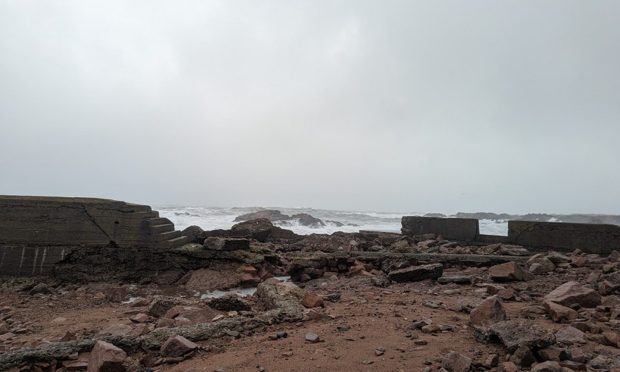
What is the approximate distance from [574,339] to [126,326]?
4.50 m

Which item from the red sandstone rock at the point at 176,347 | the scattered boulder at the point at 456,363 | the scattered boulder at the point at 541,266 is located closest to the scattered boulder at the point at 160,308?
the red sandstone rock at the point at 176,347

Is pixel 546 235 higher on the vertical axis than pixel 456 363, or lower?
higher

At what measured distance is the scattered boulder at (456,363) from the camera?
2691mm

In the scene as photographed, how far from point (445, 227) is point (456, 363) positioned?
33.2 feet

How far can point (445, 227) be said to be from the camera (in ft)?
40.3

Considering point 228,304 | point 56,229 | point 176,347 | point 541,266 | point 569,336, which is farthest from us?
point 56,229

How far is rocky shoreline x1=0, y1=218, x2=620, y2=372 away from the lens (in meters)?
3.13

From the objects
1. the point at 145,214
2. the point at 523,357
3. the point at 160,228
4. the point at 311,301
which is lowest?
the point at 311,301

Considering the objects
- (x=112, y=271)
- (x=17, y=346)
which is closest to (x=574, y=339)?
(x=17, y=346)

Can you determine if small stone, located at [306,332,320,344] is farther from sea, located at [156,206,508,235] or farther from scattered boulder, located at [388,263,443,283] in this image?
sea, located at [156,206,508,235]

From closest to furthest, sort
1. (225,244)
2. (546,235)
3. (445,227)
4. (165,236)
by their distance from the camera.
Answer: (165,236) < (225,244) < (546,235) < (445,227)

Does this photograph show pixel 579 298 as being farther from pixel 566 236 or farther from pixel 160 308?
pixel 566 236

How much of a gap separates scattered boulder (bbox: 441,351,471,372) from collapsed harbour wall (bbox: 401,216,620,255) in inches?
352

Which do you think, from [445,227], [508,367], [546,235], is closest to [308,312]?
[508,367]
